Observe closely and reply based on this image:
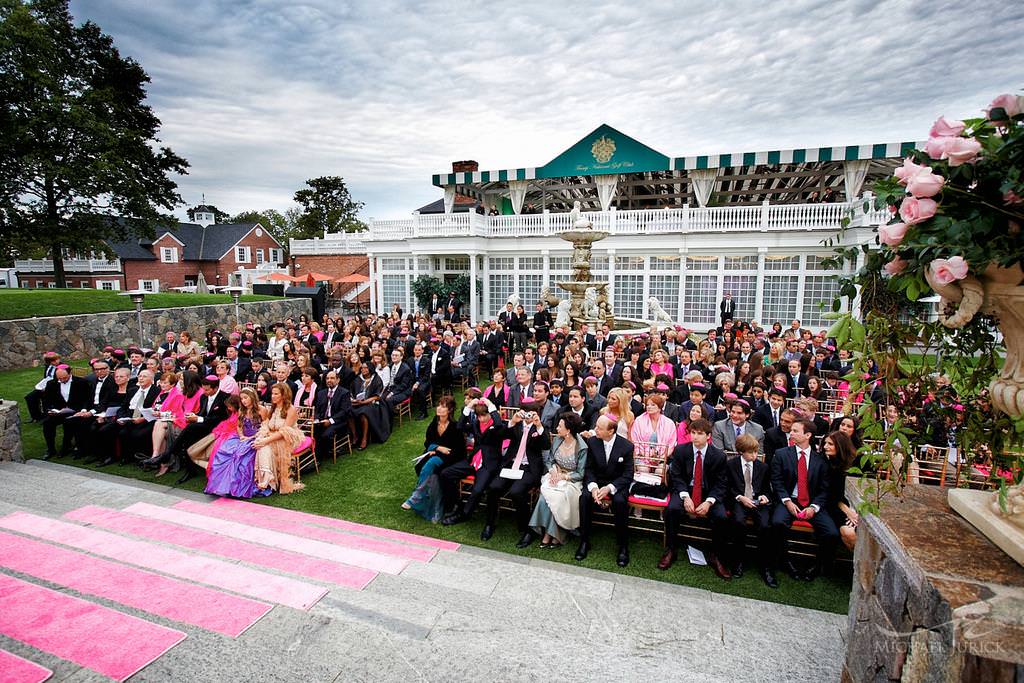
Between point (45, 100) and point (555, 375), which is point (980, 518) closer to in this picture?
point (555, 375)

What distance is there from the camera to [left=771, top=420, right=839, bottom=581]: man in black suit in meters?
5.16

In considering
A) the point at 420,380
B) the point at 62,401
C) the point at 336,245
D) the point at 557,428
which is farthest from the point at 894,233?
the point at 336,245

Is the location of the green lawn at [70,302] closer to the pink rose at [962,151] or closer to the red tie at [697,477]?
the red tie at [697,477]

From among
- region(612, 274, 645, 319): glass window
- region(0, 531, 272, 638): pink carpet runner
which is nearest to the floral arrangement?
region(0, 531, 272, 638): pink carpet runner

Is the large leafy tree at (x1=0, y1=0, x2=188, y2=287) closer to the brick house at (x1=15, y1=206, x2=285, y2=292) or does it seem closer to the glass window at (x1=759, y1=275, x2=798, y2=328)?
the brick house at (x1=15, y1=206, x2=285, y2=292)

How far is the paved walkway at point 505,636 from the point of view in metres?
3.36

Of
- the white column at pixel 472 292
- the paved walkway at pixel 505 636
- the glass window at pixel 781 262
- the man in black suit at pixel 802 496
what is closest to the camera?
the paved walkway at pixel 505 636

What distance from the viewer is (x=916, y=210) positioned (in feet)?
5.71

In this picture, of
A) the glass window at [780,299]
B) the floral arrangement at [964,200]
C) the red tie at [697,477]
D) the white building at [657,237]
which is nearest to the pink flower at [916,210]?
the floral arrangement at [964,200]

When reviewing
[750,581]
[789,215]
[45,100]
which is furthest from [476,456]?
[45,100]

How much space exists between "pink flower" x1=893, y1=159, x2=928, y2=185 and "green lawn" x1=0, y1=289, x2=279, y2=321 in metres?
21.2

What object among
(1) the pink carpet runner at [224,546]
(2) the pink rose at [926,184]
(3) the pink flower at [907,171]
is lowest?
(1) the pink carpet runner at [224,546]

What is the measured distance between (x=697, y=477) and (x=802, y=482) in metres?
1.06

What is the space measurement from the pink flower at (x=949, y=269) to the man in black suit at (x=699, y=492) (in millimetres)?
4169
